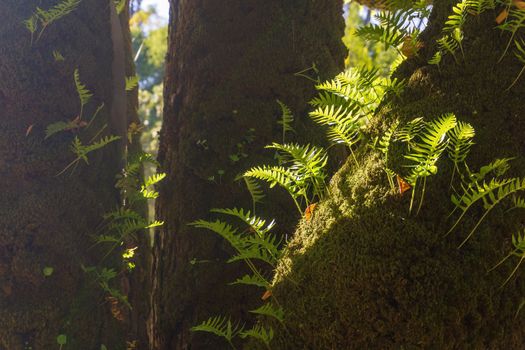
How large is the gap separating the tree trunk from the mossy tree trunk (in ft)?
3.80

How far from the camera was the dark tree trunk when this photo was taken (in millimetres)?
2980

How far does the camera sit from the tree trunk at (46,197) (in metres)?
2.48

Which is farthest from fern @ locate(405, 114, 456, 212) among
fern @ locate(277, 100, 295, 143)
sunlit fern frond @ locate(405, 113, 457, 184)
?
fern @ locate(277, 100, 295, 143)

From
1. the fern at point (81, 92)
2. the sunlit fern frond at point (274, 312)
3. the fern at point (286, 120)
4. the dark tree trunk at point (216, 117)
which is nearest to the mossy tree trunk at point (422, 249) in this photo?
the sunlit fern frond at point (274, 312)

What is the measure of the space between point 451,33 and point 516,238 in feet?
2.33

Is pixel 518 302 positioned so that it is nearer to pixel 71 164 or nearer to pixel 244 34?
pixel 71 164

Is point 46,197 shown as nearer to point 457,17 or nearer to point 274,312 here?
point 274,312

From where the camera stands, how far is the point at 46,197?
2613 mm

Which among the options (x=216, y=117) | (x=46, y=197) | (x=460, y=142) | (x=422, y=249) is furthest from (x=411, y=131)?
(x=46, y=197)

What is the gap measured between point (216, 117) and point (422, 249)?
185cm

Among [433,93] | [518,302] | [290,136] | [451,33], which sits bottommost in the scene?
[290,136]

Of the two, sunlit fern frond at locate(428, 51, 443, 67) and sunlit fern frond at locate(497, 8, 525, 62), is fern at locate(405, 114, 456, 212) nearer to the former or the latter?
sunlit fern frond at locate(428, 51, 443, 67)

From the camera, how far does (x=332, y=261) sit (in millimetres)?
1733

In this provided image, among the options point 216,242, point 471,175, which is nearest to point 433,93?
point 471,175
